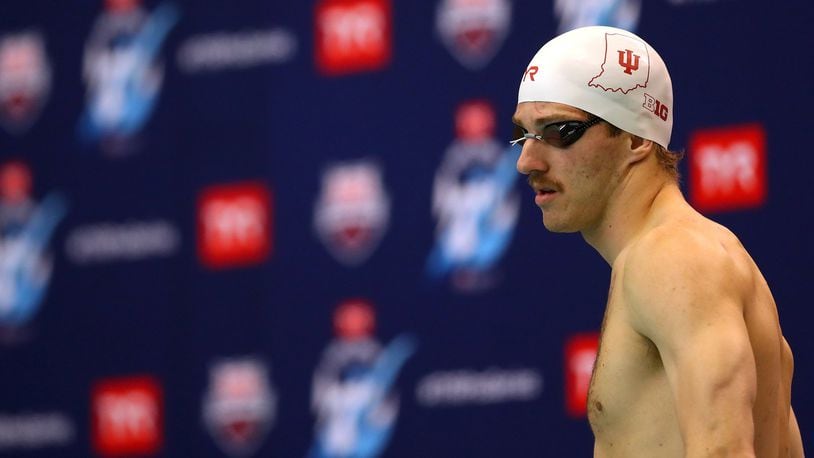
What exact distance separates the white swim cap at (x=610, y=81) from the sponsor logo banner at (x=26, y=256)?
311 centimetres

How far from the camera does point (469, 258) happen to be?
440cm

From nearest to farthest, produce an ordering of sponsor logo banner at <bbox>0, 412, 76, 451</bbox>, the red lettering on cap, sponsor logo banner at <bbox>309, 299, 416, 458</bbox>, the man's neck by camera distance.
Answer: the man's neck < the red lettering on cap < sponsor logo banner at <bbox>309, 299, 416, 458</bbox> < sponsor logo banner at <bbox>0, 412, 76, 451</bbox>

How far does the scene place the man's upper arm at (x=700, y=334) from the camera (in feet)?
6.17

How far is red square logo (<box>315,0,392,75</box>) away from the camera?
457 cm

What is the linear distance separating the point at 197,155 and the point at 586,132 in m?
2.75

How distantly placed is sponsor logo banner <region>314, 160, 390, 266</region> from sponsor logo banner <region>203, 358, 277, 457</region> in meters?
0.51

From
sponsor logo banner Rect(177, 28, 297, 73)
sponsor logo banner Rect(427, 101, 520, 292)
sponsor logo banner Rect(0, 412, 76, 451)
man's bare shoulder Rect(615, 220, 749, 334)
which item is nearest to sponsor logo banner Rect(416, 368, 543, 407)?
sponsor logo banner Rect(427, 101, 520, 292)

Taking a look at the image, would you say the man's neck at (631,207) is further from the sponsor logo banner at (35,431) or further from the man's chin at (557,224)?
the sponsor logo banner at (35,431)

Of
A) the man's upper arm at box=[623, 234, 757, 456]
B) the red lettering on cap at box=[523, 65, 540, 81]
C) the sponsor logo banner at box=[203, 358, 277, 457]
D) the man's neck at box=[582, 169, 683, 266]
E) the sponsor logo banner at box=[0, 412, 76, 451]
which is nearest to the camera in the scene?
the man's upper arm at box=[623, 234, 757, 456]

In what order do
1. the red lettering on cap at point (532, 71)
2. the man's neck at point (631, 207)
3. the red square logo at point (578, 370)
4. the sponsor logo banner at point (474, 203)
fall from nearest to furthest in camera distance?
the man's neck at point (631, 207) → the red lettering on cap at point (532, 71) → the red square logo at point (578, 370) → the sponsor logo banner at point (474, 203)

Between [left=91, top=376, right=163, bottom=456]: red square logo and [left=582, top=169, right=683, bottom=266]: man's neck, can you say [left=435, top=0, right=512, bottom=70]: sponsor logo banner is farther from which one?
[left=582, top=169, right=683, bottom=266]: man's neck

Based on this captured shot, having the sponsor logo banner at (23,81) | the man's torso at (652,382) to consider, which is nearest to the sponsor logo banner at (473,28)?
the sponsor logo banner at (23,81)

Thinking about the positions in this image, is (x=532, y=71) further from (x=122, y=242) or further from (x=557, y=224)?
(x=122, y=242)

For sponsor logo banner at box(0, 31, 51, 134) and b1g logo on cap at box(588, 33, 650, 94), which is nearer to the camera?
b1g logo on cap at box(588, 33, 650, 94)
